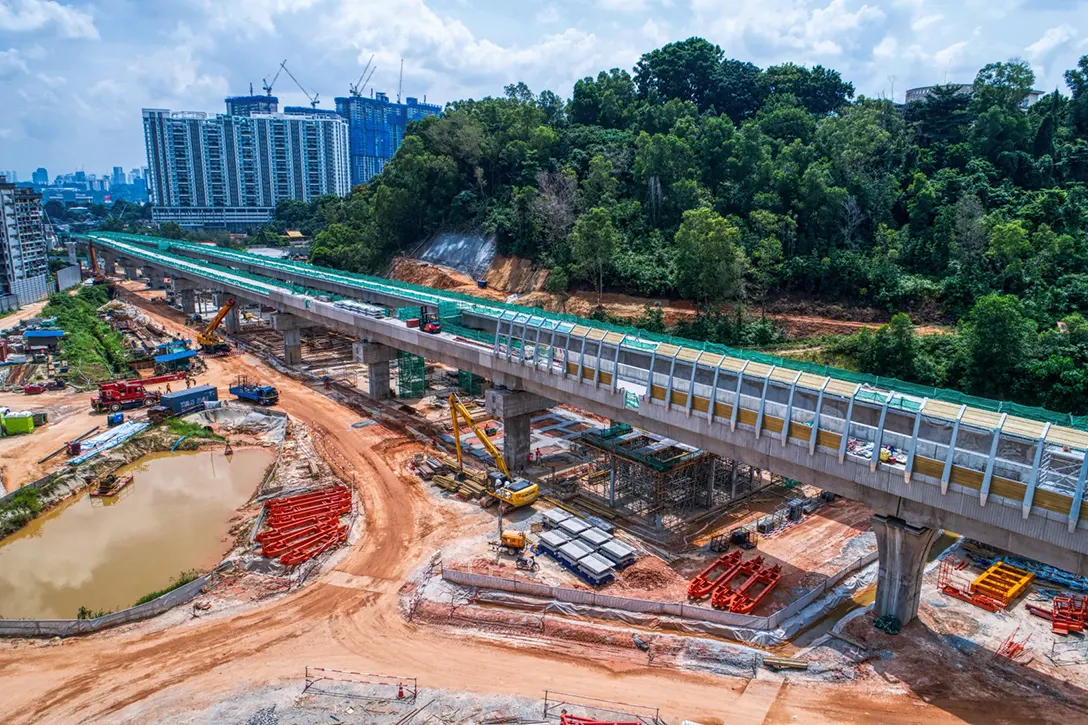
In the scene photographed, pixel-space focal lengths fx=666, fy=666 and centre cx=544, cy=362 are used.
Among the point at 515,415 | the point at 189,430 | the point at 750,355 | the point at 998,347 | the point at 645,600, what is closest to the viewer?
the point at 645,600

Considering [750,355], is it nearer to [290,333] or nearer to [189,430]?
[189,430]

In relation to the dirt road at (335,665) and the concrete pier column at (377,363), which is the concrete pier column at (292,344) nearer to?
the concrete pier column at (377,363)

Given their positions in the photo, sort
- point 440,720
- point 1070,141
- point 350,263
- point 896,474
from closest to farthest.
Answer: point 440,720 → point 896,474 → point 1070,141 → point 350,263

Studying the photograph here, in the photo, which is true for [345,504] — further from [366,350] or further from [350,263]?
[350,263]

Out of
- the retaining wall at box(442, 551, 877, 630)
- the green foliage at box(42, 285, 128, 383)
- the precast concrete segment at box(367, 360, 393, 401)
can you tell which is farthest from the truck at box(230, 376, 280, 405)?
the retaining wall at box(442, 551, 877, 630)

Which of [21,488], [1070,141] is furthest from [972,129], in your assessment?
[21,488]

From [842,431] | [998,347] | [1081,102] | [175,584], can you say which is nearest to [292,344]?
[175,584]

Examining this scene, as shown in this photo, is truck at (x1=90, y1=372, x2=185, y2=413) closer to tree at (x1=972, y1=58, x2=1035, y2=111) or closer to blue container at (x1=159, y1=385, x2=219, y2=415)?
blue container at (x1=159, y1=385, x2=219, y2=415)
